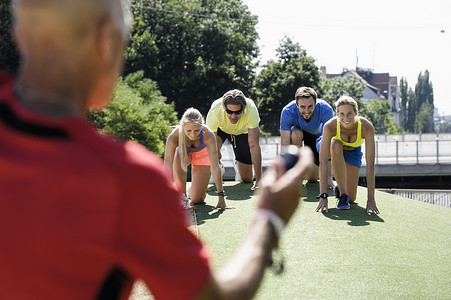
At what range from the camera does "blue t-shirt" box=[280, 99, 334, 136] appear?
9.77 m

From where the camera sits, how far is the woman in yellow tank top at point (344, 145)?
771cm

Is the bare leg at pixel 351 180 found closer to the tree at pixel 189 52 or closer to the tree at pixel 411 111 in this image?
the tree at pixel 189 52

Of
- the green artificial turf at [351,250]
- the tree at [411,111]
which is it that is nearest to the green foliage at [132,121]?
the green artificial turf at [351,250]

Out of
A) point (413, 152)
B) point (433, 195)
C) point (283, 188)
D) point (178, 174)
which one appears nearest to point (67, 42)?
point (283, 188)

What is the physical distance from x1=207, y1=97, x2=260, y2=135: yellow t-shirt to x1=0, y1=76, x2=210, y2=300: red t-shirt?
28.6 feet

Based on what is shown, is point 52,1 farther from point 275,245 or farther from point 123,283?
point 275,245

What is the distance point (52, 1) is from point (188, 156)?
24.9ft

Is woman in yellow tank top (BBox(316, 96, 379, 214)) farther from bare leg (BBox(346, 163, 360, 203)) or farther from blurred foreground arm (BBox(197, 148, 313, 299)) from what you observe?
blurred foreground arm (BBox(197, 148, 313, 299))

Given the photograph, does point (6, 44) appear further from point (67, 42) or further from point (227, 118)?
point (67, 42)

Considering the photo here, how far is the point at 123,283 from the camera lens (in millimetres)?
1158

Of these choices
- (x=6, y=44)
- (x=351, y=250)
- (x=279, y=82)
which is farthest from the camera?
(x=279, y=82)

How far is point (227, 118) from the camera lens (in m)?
10.0

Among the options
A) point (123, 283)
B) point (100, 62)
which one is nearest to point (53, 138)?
point (100, 62)

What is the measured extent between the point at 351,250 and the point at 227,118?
4901 millimetres
